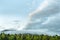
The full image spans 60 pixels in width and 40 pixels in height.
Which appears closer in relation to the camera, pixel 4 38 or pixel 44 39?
pixel 44 39

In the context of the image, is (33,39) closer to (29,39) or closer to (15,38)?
(29,39)

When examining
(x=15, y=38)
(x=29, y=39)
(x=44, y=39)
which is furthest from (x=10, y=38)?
(x=44, y=39)

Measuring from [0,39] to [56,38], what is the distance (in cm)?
2132

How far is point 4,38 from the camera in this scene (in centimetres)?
7794

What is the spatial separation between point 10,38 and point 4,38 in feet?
10.2

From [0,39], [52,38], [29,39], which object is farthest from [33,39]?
Result: [0,39]

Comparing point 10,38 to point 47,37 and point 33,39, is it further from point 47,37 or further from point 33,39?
point 47,37

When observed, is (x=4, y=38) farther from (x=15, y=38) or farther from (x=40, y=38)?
(x=40, y=38)

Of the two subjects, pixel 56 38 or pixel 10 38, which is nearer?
pixel 56 38

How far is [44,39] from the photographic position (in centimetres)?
7075

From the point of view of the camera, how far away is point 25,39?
73938mm

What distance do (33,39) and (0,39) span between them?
12781 mm

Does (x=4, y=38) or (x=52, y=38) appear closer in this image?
(x=52, y=38)

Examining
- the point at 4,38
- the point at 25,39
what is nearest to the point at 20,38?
the point at 25,39
